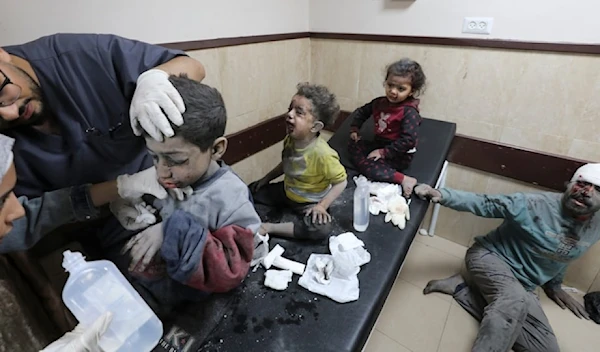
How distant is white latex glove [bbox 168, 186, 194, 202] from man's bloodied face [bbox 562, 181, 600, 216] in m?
1.63

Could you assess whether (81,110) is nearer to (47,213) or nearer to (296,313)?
(47,213)

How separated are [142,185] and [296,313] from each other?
640mm

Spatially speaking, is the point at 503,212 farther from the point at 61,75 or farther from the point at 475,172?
the point at 61,75

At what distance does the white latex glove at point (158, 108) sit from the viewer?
0.74 metres

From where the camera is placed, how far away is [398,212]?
1.45 meters

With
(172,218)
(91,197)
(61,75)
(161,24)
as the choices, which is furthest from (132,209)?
(161,24)

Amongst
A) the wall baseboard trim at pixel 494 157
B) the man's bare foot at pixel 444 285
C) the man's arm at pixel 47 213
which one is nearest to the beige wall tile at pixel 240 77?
the wall baseboard trim at pixel 494 157

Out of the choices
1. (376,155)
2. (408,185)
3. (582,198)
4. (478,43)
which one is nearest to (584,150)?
(582,198)

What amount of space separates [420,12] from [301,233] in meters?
1.44

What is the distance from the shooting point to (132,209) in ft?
3.14

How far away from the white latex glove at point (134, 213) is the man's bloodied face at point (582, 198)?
1.74 meters

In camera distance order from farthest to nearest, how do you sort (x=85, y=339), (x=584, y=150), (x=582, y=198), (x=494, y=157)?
(x=494, y=157), (x=584, y=150), (x=582, y=198), (x=85, y=339)

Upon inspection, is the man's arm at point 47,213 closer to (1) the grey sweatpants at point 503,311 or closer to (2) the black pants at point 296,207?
(2) the black pants at point 296,207

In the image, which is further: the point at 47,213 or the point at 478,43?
the point at 478,43
